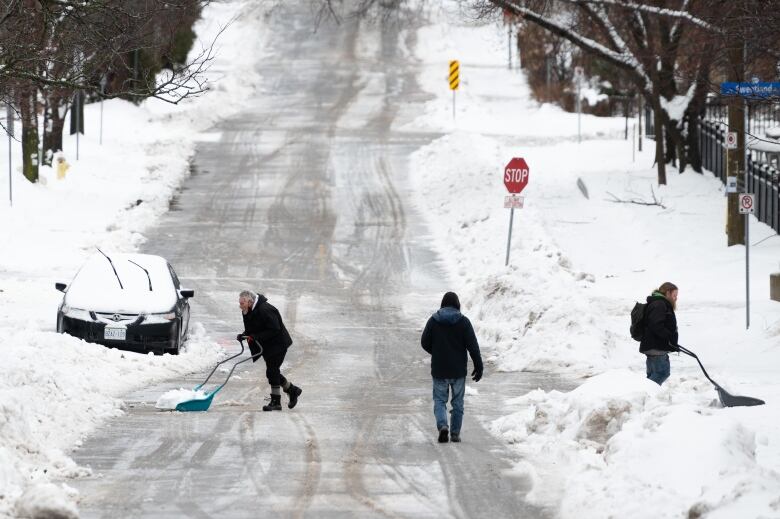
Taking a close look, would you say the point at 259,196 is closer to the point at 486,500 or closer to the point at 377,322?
the point at 377,322

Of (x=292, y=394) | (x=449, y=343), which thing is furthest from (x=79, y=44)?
(x=449, y=343)

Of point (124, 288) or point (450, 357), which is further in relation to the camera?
point (124, 288)

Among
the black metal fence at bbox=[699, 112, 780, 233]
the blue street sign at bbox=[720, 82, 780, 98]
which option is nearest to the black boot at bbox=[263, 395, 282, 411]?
the blue street sign at bbox=[720, 82, 780, 98]

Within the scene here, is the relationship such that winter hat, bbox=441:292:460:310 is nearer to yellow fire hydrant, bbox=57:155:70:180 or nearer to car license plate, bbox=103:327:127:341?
car license plate, bbox=103:327:127:341

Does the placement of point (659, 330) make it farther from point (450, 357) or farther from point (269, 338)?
point (269, 338)

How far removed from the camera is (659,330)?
14.5 metres

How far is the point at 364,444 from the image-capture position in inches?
497

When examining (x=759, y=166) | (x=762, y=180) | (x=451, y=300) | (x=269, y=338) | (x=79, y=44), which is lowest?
(x=269, y=338)

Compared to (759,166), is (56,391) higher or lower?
lower

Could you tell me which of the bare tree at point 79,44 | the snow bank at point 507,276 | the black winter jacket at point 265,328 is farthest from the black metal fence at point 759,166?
the black winter jacket at point 265,328

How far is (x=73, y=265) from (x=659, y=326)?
50.4 feet

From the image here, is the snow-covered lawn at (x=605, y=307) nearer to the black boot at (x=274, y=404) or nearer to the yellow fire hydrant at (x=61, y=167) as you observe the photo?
the black boot at (x=274, y=404)

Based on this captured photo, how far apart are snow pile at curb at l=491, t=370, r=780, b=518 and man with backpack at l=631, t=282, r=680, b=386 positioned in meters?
1.17

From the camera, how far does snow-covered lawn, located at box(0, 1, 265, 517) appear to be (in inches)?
440
